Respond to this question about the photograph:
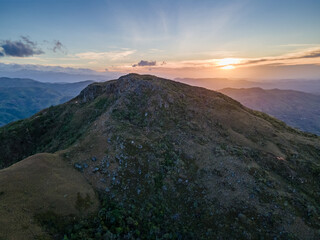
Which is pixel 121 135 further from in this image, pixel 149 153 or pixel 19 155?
pixel 19 155

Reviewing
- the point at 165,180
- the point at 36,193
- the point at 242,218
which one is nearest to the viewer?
the point at 36,193

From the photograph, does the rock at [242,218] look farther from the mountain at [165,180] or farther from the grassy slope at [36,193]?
the grassy slope at [36,193]

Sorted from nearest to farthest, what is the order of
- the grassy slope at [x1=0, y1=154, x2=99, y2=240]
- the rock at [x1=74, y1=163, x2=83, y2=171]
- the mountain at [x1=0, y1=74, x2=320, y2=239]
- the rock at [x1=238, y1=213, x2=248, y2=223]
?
the grassy slope at [x1=0, y1=154, x2=99, y2=240] < the mountain at [x1=0, y1=74, x2=320, y2=239] < the rock at [x1=238, y1=213, x2=248, y2=223] < the rock at [x1=74, y1=163, x2=83, y2=171]

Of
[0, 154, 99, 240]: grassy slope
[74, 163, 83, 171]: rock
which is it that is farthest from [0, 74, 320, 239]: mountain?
[0, 154, 99, 240]: grassy slope

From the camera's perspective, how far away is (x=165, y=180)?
101 feet

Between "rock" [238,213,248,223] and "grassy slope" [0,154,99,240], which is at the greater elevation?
"grassy slope" [0,154,99,240]

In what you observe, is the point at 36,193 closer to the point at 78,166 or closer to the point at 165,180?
the point at 78,166

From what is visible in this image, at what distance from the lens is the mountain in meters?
22.2

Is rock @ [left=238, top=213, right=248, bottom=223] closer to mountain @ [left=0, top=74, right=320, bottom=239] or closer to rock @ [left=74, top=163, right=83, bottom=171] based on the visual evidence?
mountain @ [left=0, top=74, right=320, bottom=239]

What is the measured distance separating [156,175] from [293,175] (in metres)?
27.9

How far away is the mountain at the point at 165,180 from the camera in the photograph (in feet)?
72.9

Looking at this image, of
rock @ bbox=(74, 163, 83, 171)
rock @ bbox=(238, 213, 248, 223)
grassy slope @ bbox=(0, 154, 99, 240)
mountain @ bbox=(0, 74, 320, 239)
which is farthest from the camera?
rock @ bbox=(74, 163, 83, 171)

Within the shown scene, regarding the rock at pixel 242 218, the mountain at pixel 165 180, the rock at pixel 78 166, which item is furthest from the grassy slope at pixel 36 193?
the rock at pixel 242 218

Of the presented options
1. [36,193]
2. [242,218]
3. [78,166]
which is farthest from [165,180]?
[36,193]
